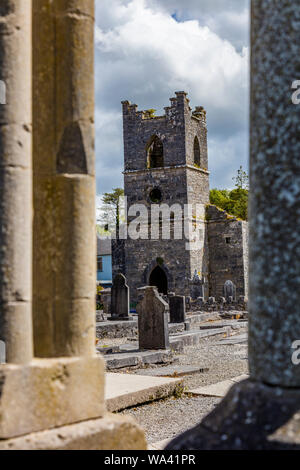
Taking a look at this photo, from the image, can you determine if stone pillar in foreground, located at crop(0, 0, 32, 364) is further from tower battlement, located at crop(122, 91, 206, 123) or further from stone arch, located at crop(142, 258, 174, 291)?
tower battlement, located at crop(122, 91, 206, 123)

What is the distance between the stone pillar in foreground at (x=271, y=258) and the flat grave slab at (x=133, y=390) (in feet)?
10.8

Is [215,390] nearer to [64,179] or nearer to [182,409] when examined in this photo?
[182,409]

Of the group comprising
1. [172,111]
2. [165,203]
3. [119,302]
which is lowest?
[119,302]

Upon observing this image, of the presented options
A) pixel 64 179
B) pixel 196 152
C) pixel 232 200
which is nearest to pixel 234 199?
pixel 232 200

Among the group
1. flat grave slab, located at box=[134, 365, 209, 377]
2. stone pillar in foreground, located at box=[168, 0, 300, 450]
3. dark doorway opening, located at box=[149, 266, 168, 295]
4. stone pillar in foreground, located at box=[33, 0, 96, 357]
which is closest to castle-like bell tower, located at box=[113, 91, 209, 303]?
dark doorway opening, located at box=[149, 266, 168, 295]

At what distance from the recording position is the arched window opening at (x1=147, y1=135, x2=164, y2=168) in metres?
36.4

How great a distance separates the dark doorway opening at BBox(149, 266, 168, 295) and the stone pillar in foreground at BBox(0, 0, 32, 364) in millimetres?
32855

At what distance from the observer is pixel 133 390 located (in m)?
5.43

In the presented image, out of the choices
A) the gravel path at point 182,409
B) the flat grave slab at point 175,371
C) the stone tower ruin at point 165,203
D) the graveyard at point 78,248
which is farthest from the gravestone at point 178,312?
the stone tower ruin at point 165,203

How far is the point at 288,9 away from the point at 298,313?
978mm

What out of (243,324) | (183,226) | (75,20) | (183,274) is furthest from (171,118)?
(75,20)

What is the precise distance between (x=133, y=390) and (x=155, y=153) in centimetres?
3218

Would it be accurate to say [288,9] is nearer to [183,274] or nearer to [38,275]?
[38,275]

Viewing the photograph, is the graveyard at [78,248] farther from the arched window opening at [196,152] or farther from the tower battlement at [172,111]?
the arched window opening at [196,152]
